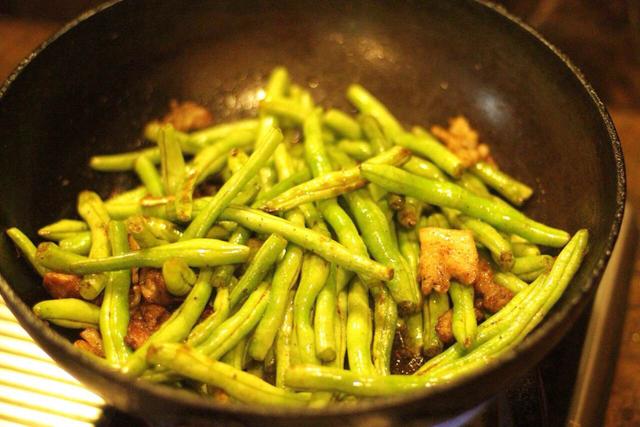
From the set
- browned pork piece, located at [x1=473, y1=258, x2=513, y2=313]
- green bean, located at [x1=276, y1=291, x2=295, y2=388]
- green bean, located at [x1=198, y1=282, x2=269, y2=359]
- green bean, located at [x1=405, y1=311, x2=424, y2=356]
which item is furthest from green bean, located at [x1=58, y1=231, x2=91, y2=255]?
browned pork piece, located at [x1=473, y1=258, x2=513, y2=313]

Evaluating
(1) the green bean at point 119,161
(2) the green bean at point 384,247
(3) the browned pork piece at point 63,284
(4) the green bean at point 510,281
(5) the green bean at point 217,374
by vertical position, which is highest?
(4) the green bean at point 510,281

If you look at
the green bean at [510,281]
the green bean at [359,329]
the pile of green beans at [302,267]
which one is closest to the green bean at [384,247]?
the pile of green beans at [302,267]

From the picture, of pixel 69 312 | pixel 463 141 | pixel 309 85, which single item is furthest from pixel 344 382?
pixel 309 85

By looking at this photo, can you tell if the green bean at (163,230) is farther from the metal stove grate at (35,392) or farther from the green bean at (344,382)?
the green bean at (344,382)

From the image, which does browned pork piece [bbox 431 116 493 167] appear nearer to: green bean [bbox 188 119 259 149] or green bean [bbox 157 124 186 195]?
green bean [bbox 188 119 259 149]

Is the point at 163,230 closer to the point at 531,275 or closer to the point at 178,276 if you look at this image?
the point at 178,276

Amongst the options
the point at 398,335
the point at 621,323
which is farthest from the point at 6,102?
the point at 621,323
